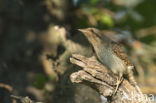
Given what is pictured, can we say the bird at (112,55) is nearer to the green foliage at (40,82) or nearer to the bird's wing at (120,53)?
the bird's wing at (120,53)

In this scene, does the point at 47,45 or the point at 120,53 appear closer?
the point at 120,53

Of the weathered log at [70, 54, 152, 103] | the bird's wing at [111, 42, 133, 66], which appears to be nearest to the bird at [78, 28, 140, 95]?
the bird's wing at [111, 42, 133, 66]

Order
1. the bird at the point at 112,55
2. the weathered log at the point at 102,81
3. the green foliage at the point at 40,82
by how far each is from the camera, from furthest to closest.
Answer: the green foliage at the point at 40,82 → the bird at the point at 112,55 → the weathered log at the point at 102,81

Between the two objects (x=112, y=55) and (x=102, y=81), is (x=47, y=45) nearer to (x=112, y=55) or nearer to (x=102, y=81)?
(x=112, y=55)

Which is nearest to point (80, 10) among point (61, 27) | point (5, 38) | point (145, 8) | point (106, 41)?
point (61, 27)

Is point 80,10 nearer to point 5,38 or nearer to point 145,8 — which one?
point 5,38

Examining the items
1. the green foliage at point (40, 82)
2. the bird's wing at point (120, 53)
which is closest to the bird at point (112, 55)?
the bird's wing at point (120, 53)

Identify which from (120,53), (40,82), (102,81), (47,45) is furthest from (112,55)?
(47,45)
